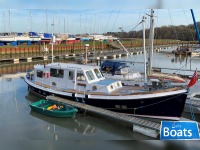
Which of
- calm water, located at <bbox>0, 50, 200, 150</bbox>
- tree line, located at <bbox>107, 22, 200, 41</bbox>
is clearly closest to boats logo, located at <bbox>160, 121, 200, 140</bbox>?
calm water, located at <bbox>0, 50, 200, 150</bbox>

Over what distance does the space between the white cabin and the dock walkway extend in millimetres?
929

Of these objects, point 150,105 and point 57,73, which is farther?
point 57,73

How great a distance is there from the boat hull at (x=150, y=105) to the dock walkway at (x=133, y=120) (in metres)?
0.42

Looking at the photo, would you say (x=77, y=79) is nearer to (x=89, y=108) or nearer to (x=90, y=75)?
(x=90, y=75)

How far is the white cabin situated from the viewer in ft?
40.2

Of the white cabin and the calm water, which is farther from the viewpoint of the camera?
the white cabin

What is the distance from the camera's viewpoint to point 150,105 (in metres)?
10.8

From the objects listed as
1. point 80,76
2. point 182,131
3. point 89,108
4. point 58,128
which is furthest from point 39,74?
point 182,131

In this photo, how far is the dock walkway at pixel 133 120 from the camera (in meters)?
9.16

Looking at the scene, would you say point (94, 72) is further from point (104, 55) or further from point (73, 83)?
point (104, 55)

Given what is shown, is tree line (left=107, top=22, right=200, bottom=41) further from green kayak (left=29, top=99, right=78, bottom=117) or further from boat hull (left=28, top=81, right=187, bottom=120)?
green kayak (left=29, top=99, right=78, bottom=117)

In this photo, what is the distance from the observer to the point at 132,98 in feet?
35.6

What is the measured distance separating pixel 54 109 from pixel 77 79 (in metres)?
1.89

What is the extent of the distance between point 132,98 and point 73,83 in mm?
3372
